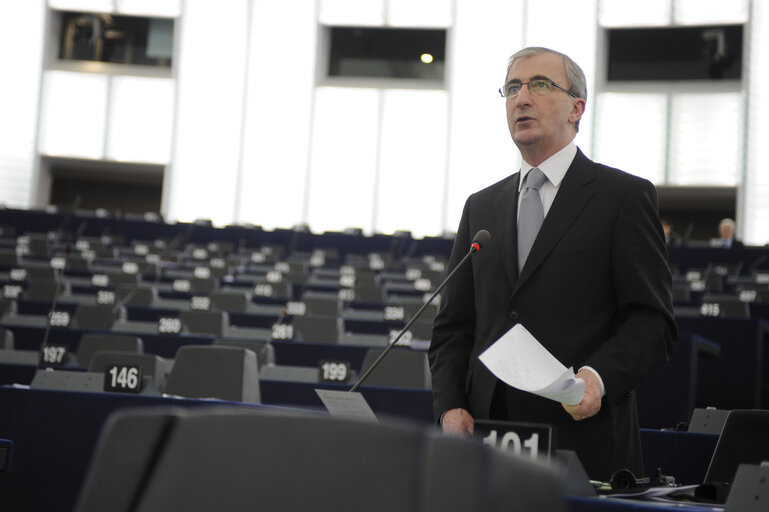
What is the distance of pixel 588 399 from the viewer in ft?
6.05

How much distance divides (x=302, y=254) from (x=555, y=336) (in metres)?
12.6

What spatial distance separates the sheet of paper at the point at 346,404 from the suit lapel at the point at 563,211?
41 centimetres

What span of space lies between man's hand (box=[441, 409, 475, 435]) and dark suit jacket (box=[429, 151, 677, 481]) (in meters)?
0.03

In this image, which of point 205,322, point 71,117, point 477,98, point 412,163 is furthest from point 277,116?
point 205,322

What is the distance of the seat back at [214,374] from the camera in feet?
14.7

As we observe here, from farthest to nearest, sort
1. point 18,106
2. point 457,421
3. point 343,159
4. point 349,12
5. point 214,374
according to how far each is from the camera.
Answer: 1. point 18,106
2. point 349,12
3. point 343,159
4. point 214,374
5. point 457,421

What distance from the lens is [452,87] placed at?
60.5 ft

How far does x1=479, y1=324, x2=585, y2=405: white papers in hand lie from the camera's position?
1.76 metres

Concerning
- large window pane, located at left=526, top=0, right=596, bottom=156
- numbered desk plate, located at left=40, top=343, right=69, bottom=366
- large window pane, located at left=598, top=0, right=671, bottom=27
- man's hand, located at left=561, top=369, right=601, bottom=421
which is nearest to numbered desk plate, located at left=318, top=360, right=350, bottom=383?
numbered desk plate, located at left=40, top=343, right=69, bottom=366

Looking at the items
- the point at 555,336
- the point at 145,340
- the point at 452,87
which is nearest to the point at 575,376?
the point at 555,336

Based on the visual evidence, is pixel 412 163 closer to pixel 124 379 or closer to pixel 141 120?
pixel 141 120

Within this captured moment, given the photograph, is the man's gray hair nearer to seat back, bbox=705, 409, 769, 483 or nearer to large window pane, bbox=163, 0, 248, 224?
seat back, bbox=705, 409, 769, 483

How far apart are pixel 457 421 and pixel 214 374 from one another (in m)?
2.71

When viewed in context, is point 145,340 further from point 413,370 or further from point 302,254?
point 302,254
